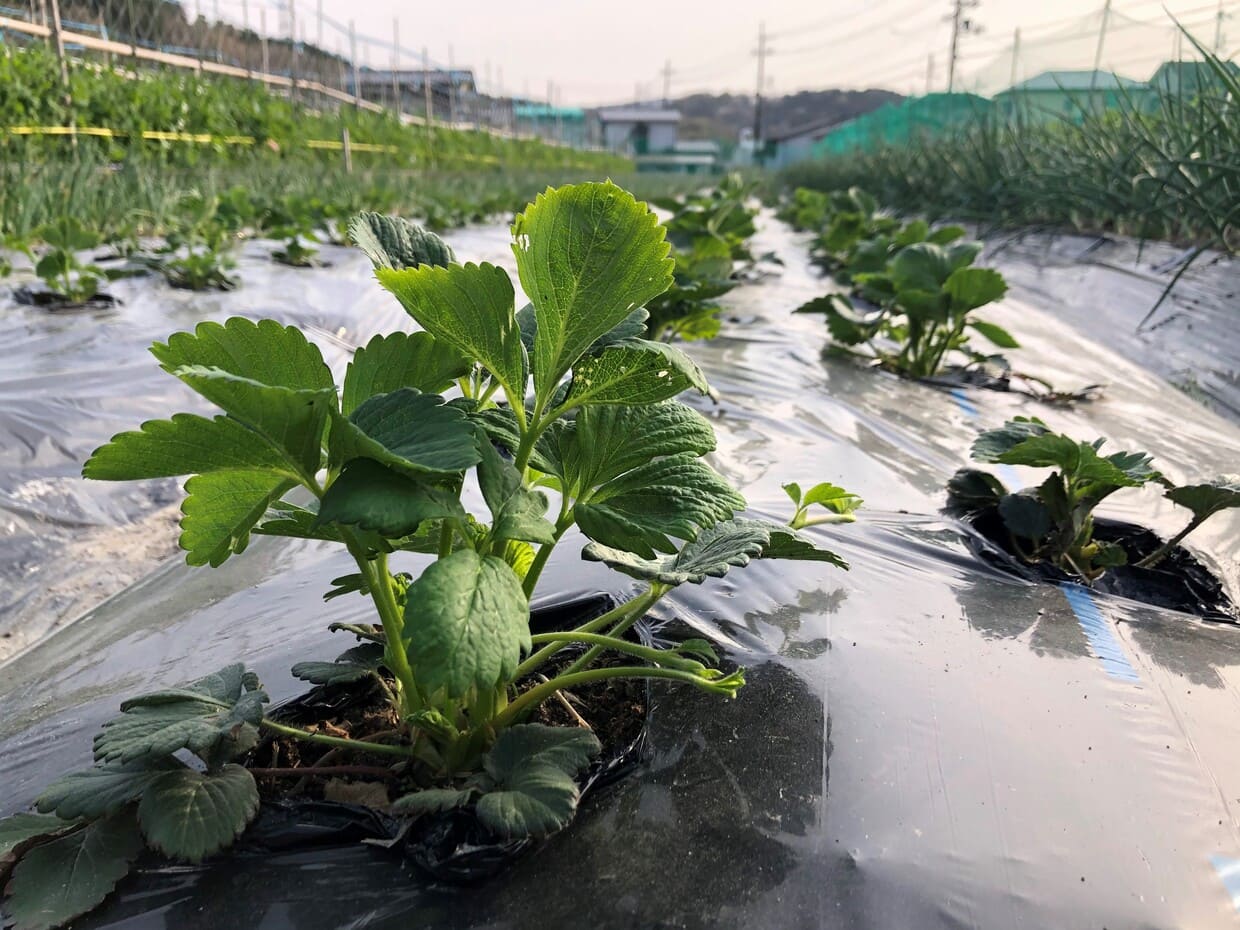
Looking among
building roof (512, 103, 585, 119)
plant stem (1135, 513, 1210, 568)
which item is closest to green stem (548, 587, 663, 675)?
plant stem (1135, 513, 1210, 568)

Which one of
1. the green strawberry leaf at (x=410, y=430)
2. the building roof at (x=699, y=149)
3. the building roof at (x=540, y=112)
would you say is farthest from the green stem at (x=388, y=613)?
the building roof at (x=699, y=149)

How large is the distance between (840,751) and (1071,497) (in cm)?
75

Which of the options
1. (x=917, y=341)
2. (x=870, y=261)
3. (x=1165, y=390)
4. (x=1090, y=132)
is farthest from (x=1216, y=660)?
(x=1090, y=132)

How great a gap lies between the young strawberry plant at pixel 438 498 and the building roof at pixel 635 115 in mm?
56505

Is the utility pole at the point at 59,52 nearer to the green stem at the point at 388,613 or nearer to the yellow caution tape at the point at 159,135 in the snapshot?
the yellow caution tape at the point at 159,135

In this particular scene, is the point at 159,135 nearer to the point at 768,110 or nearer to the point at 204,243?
the point at 204,243

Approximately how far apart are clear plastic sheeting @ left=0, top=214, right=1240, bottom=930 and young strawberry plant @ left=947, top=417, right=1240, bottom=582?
116mm

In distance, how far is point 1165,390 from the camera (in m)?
2.83

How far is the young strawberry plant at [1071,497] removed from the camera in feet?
4.32

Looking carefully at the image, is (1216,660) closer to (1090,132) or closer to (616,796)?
(616,796)

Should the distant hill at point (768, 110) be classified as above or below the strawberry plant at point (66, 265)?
above

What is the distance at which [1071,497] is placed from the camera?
1426mm

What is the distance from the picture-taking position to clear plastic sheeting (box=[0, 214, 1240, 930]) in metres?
0.74

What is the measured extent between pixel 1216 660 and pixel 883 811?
0.63 meters
